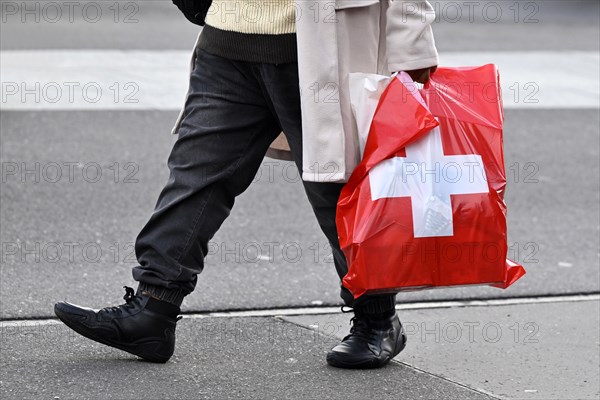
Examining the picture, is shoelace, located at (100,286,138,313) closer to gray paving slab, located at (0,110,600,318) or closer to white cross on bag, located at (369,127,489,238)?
gray paving slab, located at (0,110,600,318)

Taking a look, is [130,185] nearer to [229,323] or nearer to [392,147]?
[229,323]

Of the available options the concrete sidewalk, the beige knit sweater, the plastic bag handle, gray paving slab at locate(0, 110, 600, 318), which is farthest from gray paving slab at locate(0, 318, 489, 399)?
the beige knit sweater

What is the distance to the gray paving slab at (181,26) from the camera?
1084 centimetres

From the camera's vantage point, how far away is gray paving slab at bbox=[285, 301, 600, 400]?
12.6 ft

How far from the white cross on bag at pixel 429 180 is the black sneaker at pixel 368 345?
631 mm

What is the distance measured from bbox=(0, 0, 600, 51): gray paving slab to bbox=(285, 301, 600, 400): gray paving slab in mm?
6567

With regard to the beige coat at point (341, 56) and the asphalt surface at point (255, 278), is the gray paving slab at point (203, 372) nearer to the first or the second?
the asphalt surface at point (255, 278)

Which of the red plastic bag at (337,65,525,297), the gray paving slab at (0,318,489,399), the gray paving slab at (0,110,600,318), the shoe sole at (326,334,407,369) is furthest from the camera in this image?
the gray paving slab at (0,110,600,318)

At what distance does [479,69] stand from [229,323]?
4.52 ft

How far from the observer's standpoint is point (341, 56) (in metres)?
3.52

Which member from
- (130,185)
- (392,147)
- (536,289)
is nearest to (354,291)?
(392,147)

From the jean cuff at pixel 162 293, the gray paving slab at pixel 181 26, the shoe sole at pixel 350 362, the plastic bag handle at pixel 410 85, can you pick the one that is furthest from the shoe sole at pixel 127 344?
the gray paving slab at pixel 181 26

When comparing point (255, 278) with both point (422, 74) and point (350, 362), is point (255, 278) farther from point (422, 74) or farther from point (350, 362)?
point (422, 74)

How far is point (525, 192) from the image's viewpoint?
257 inches
